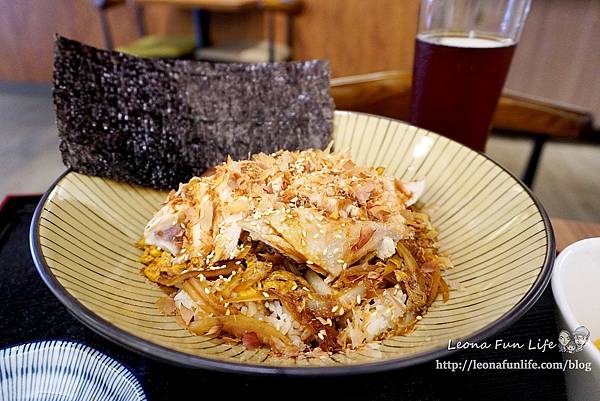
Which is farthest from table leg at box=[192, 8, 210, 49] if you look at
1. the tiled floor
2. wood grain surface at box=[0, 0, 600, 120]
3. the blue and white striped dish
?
the blue and white striped dish

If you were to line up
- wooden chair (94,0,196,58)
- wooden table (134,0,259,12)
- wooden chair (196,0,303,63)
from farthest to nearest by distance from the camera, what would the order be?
wooden chair (196,0,303,63) → wooden chair (94,0,196,58) → wooden table (134,0,259,12)

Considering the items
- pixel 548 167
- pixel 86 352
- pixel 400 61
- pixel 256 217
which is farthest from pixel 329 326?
pixel 400 61

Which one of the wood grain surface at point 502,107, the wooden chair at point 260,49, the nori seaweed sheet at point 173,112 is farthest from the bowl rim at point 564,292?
the wooden chair at point 260,49

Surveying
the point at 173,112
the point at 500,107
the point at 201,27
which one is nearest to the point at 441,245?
the point at 173,112

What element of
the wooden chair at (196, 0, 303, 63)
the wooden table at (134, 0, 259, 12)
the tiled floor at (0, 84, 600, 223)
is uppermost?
the wooden table at (134, 0, 259, 12)

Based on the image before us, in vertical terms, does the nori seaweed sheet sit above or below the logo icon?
above

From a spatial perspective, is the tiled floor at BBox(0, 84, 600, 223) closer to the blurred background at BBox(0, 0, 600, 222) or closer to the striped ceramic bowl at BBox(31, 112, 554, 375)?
the blurred background at BBox(0, 0, 600, 222)

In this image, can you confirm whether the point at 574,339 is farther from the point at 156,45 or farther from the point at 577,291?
the point at 156,45

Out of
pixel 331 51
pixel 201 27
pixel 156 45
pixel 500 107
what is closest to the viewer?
pixel 500 107
